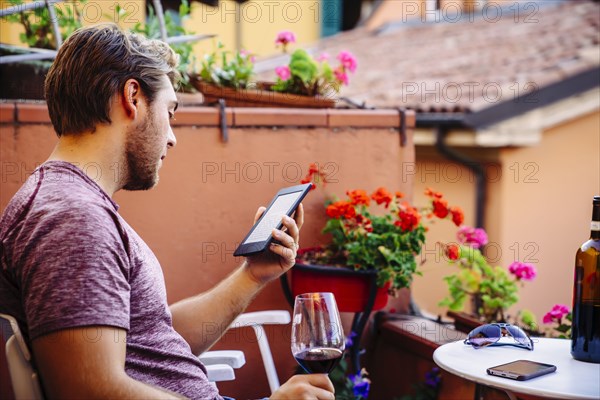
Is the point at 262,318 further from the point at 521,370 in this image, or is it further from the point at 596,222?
the point at 596,222

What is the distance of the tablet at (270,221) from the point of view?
1.93 metres

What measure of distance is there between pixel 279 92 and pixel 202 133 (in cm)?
56

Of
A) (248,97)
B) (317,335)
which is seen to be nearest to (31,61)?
(248,97)

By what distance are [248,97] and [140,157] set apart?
1.70 metres

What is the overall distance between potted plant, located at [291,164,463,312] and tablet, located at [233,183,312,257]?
0.97 meters

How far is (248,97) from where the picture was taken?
344 centimetres

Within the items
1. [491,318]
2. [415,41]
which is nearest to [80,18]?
[491,318]

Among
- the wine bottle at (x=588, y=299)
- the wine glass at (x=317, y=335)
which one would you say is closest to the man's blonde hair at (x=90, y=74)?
the wine glass at (x=317, y=335)

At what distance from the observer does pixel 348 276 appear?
304cm

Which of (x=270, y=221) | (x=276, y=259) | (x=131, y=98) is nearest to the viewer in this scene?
(x=131, y=98)

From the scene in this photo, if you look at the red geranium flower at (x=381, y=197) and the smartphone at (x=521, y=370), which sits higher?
the red geranium flower at (x=381, y=197)

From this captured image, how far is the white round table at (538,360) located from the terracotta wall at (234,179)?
4.51 feet

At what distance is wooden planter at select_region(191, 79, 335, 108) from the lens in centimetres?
342

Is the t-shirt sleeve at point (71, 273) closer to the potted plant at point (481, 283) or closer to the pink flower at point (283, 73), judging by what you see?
the pink flower at point (283, 73)
